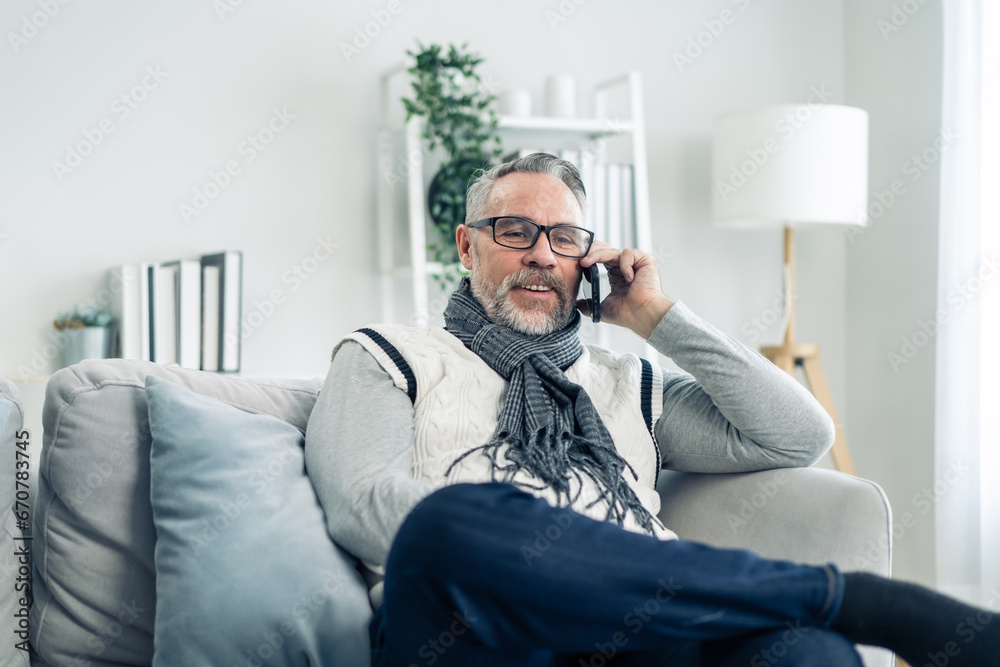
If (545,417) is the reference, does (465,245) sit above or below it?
above

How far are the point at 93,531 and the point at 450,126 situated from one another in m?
1.71

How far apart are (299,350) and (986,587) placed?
7.08 ft

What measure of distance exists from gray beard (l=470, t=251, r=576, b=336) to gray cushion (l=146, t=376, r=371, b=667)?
51 cm

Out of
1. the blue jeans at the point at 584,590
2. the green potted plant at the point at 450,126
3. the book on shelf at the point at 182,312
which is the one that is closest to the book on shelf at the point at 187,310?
the book on shelf at the point at 182,312

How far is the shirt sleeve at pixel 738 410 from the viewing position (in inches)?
58.6

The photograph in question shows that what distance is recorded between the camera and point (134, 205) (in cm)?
257

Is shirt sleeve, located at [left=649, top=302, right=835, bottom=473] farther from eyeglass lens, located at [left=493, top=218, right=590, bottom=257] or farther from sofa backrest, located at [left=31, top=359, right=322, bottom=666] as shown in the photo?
sofa backrest, located at [left=31, top=359, right=322, bottom=666]

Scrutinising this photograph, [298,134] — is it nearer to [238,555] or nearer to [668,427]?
[668,427]

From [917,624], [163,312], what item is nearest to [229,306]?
[163,312]

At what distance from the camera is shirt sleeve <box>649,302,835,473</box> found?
1487mm

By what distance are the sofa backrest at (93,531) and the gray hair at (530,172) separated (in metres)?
0.74

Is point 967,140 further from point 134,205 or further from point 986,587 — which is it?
point 134,205

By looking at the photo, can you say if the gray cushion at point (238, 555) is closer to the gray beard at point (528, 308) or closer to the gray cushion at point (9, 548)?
the gray cushion at point (9, 548)

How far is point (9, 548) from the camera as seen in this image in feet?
4.10
